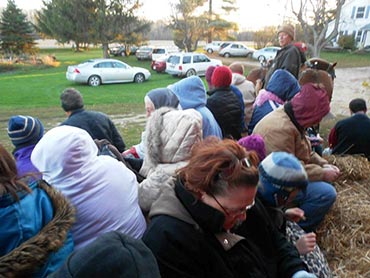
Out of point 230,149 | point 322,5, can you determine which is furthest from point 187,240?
point 322,5

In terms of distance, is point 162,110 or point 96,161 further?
point 162,110

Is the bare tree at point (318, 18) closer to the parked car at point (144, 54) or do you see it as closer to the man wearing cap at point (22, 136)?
the man wearing cap at point (22, 136)

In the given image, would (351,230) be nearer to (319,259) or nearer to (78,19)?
(319,259)

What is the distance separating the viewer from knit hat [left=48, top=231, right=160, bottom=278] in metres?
0.89

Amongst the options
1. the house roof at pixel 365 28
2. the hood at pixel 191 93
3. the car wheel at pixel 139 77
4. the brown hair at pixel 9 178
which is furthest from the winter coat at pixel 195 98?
the house roof at pixel 365 28

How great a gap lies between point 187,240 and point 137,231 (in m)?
0.64

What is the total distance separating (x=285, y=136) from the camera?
2898mm

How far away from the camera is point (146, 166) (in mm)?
2619

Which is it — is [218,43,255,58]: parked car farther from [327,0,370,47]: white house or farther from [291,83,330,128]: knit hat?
[291,83,330,128]: knit hat

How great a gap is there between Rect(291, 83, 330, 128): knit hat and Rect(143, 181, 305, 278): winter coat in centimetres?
150

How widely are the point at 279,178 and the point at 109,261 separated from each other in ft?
4.88

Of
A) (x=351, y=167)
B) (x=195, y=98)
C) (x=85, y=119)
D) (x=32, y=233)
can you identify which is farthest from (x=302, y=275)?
(x=85, y=119)

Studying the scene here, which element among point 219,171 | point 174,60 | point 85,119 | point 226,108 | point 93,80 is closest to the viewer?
point 219,171

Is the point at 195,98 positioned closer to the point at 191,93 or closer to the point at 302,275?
the point at 191,93
